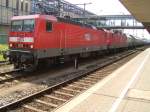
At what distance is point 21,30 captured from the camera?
50.0ft

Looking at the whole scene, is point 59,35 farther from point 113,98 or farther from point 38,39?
point 113,98

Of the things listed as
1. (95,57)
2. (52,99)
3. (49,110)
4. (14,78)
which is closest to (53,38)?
(14,78)

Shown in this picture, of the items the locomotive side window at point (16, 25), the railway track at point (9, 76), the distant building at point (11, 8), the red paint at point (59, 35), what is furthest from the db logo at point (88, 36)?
the distant building at point (11, 8)

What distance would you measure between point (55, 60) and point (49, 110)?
27.8 feet

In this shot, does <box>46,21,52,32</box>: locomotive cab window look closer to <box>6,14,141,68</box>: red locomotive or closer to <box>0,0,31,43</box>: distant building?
<box>6,14,141,68</box>: red locomotive

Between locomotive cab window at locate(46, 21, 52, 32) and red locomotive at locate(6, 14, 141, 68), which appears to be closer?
red locomotive at locate(6, 14, 141, 68)

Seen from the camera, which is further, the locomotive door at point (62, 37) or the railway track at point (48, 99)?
the locomotive door at point (62, 37)

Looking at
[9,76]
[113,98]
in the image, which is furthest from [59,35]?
[113,98]

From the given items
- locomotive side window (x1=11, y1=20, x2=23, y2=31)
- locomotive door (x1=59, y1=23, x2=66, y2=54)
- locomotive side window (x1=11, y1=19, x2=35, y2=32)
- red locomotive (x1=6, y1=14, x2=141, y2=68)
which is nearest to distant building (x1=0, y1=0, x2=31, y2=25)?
red locomotive (x1=6, y1=14, x2=141, y2=68)

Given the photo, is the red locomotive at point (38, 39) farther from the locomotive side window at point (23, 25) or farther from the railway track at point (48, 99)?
the railway track at point (48, 99)

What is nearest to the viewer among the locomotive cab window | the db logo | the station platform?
the station platform

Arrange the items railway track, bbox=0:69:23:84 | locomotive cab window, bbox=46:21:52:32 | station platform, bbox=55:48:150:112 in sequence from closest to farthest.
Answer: station platform, bbox=55:48:150:112 < railway track, bbox=0:69:23:84 < locomotive cab window, bbox=46:21:52:32

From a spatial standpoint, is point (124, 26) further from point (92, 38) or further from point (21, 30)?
point (21, 30)

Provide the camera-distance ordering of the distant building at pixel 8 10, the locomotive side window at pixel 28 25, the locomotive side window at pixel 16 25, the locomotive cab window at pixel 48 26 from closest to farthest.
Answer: the locomotive side window at pixel 28 25
the locomotive cab window at pixel 48 26
the locomotive side window at pixel 16 25
the distant building at pixel 8 10
